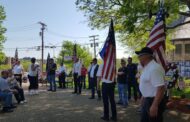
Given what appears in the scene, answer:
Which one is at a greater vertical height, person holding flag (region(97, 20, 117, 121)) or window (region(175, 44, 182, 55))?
window (region(175, 44, 182, 55))

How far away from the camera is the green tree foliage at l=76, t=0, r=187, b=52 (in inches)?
661

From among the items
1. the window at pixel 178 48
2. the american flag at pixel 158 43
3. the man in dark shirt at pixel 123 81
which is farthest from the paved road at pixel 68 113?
the window at pixel 178 48

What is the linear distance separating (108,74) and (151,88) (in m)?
5.17

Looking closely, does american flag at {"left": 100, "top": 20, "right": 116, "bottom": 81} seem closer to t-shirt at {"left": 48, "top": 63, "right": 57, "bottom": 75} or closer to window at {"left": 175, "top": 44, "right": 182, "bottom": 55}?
t-shirt at {"left": 48, "top": 63, "right": 57, "bottom": 75}

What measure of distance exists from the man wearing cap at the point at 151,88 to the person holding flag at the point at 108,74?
459 cm

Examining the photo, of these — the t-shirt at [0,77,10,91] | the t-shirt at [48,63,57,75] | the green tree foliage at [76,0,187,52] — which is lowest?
the t-shirt at [0,77,10,91]

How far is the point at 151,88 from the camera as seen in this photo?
6914 millimetres

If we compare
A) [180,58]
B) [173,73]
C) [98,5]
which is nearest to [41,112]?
[98,5]

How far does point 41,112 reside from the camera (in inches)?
531

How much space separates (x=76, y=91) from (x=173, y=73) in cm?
601

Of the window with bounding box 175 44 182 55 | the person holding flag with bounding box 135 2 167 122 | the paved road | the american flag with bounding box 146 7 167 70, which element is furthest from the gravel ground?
the window with bounding box 175 44 182 55

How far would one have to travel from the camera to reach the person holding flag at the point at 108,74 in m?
11.6

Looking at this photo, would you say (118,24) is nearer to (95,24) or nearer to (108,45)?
(95,24)

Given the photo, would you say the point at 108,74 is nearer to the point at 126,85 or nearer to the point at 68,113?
the point at 68,113
